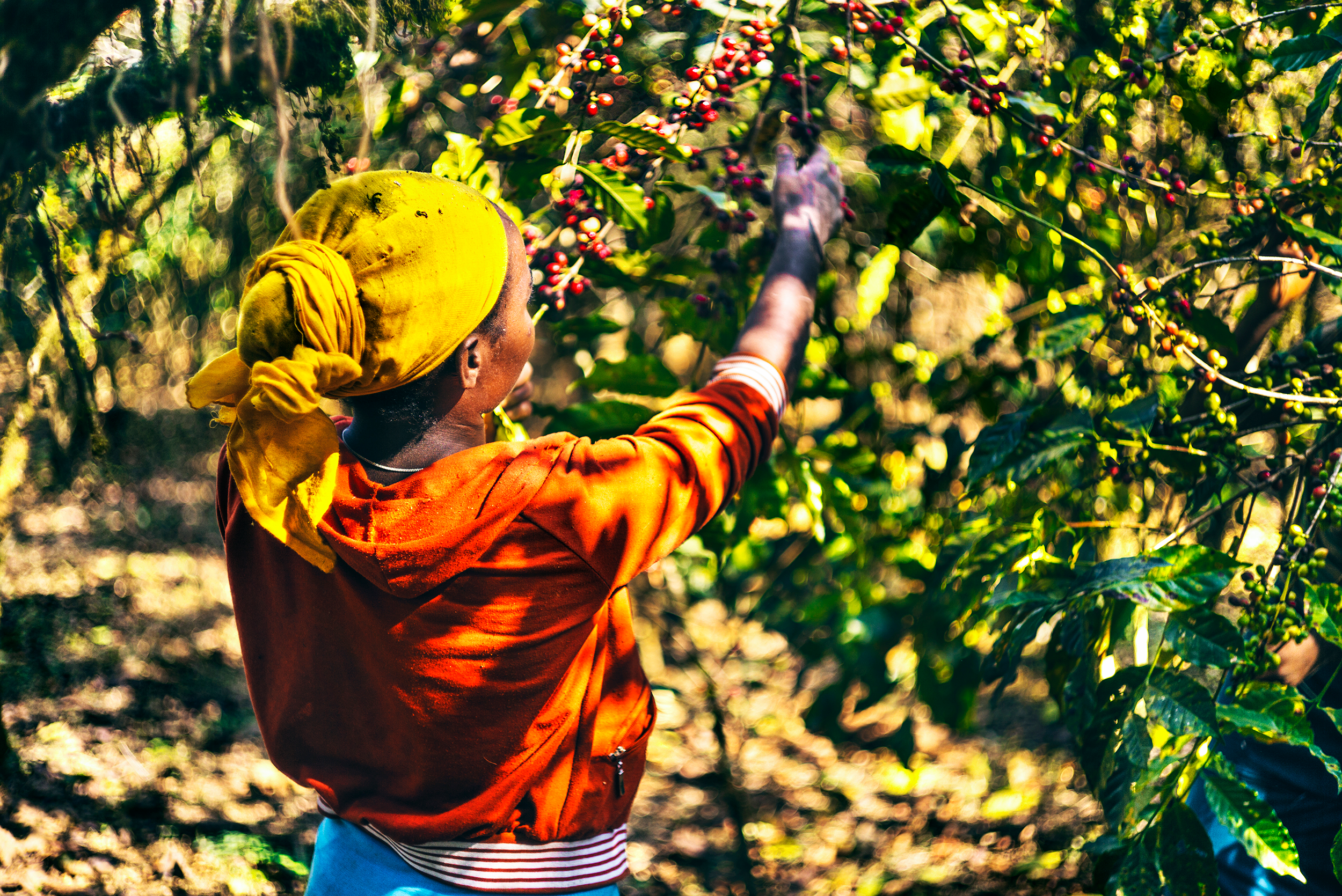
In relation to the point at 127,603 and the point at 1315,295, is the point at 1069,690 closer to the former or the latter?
the point at 1315,295

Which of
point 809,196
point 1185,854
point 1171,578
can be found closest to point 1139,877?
point 1185,854

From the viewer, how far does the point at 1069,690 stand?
1719 millimetres

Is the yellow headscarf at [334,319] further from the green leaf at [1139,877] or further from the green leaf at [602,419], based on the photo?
the green leaf at [1139,877]

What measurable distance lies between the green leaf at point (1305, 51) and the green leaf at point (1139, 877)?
126 centimetres

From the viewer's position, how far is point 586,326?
1.87 metres

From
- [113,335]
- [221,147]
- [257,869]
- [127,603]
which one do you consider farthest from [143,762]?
[221,147]

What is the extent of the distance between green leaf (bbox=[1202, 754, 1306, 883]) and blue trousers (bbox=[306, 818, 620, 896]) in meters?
0.90

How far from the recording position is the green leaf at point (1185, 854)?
1406 mm

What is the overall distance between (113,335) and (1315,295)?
2753 millimetres

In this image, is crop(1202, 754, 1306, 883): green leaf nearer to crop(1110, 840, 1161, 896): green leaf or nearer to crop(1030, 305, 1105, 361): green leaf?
crop(1110, 840, 1161, 896): green leaf

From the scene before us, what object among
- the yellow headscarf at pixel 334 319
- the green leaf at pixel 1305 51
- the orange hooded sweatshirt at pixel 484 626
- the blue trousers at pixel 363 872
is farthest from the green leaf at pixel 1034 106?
the blue trousers at pixel 363 872

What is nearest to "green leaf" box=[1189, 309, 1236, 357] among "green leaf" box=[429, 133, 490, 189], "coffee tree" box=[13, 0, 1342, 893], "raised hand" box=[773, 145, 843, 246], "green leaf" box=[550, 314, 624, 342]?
"coffee tree" box=[13, 0, 1342, 893]

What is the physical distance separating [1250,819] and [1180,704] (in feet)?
0.57

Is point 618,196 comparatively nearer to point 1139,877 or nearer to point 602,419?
point 602,419
